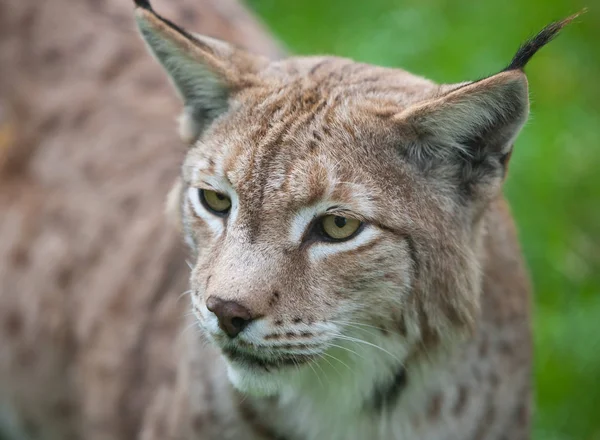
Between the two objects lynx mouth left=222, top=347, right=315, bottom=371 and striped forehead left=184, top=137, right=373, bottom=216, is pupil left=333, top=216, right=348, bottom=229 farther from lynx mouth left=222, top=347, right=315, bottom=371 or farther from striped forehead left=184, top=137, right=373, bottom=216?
lynx mouth left=222, top=347, right=315, bottom=371

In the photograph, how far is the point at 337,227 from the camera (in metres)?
3.17

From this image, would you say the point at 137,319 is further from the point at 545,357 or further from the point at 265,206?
the point at 545,357

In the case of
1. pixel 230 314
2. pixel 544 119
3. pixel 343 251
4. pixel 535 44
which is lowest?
pixel 230 314

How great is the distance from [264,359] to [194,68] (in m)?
1.09

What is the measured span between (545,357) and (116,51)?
9.65ft

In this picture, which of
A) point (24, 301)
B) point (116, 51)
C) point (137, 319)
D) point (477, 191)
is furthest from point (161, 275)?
point (477, 191)

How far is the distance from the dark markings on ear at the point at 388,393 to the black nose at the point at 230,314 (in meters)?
0.74

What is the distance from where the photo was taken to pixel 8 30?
5449 millimetres

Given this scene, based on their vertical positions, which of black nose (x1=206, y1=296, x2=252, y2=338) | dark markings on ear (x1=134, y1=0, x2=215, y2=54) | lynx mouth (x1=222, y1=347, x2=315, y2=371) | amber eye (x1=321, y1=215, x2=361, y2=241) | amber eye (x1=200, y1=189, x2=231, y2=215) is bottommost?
lynx mouth (x1=222, y1=347, x2=315, y2=371)

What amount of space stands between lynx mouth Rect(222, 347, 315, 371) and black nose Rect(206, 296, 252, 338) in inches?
5.8

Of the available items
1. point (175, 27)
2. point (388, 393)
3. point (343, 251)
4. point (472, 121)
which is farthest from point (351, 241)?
point (175, 27)

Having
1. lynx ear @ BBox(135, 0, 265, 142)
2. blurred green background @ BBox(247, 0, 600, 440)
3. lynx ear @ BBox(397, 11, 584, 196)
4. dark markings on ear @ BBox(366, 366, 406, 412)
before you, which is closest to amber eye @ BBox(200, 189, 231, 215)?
lynx ear @ BBox(135, 0, 265, 142)

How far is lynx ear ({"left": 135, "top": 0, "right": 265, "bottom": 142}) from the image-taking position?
348 cm

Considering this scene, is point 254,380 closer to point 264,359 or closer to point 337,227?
point 264,359
